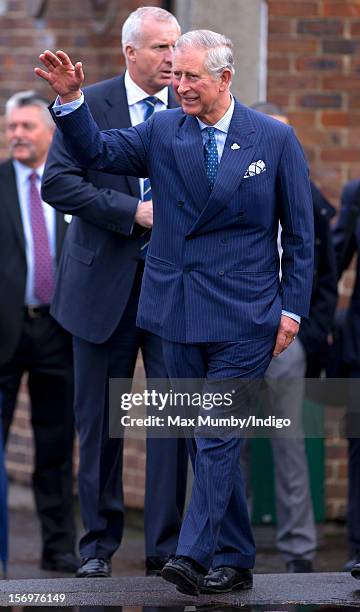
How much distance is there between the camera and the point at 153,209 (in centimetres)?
598

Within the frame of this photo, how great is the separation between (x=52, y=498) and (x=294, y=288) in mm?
2776

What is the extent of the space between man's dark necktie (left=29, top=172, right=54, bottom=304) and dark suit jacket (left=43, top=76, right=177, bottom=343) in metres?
1.36

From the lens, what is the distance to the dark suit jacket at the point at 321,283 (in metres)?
7.81

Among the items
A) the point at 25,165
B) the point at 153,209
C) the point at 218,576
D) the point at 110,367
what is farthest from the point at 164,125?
the point at 25,165

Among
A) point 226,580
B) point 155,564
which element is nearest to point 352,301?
point 155,564

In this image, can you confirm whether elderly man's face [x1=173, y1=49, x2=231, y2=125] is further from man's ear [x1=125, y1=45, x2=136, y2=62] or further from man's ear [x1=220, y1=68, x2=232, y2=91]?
man's ear [x1=125, y1=45, x2=136, y2=62]

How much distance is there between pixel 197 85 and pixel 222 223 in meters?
0.49

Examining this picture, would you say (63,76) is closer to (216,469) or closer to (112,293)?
(112,293)

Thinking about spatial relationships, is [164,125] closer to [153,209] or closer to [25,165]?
[153,209]

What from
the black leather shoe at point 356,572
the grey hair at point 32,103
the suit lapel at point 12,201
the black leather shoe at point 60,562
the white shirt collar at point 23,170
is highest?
the grey hair at point 32,103

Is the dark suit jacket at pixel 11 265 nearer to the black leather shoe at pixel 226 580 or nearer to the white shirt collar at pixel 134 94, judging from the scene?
the white shirt collar at pixel 134 94

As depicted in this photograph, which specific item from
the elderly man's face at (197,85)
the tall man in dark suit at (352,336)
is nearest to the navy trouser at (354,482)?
the tall man in dark suit at (352,336)

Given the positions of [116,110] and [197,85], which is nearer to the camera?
[197,85]

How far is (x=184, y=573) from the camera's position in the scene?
5613 mm
